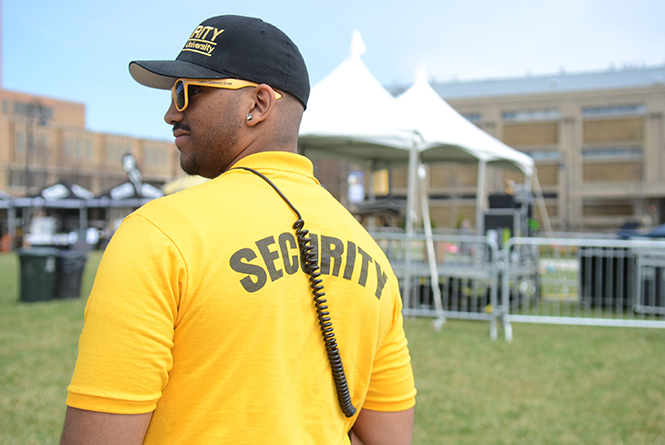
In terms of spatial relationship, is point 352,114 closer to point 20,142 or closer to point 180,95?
point 180,95

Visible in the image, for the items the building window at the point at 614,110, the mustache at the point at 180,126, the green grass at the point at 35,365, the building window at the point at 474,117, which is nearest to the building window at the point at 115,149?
the building window at the point at 474,117

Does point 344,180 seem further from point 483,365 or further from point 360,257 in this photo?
point 360,257

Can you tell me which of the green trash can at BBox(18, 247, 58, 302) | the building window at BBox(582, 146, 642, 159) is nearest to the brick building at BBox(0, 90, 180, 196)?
the building window at BBox(582, 146, 642, 159)

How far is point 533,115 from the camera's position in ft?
170

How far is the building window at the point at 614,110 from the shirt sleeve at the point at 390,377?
182ft

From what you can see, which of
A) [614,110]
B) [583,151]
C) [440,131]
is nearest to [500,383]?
[440,131]

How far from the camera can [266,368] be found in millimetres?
1067

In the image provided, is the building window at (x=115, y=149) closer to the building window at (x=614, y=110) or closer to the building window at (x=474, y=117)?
the building window at (x=474, y=117)

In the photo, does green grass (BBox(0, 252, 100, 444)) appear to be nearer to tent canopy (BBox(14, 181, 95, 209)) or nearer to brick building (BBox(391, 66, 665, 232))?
tent canopy (BBox(14, 181, 95, 209))

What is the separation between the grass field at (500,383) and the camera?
13.9 ft

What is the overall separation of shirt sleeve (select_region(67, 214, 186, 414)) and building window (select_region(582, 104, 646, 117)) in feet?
184

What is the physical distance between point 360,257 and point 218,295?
40 cm

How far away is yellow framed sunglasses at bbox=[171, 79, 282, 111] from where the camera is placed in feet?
3.93

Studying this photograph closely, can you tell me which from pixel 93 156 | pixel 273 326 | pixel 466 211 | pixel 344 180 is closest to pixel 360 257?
pixel 273 326
